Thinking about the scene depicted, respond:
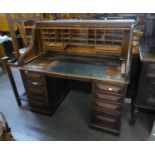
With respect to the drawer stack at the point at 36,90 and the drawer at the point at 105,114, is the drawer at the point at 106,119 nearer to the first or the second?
the drawer at the point at 105,114

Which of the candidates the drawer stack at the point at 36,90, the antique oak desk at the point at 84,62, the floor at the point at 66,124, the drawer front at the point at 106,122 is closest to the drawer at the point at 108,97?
the antique oak desk at the point at 84,62

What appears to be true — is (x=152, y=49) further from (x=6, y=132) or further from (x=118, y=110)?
(x=6, y=132)

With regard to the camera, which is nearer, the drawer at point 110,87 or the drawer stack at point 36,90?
the drawer at point 110,87

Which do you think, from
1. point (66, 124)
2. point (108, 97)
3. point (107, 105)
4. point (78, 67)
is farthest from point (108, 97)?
point (66, 124)

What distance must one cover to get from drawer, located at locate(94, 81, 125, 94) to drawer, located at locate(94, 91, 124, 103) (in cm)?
5

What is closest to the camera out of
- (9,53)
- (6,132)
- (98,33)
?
(6,132)

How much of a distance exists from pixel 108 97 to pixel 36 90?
96 cm

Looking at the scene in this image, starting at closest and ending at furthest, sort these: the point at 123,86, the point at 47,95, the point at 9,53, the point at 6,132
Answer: the point at 6,132, the point at 123,86, the point at 47,95, the point at 9,53

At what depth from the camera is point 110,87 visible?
152 centimetres

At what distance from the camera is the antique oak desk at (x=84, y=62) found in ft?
5.18

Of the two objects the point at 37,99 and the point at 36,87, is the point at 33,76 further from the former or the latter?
the point at 37,99

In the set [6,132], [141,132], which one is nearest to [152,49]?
[141,132]

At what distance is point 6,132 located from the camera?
1248 millimetres
